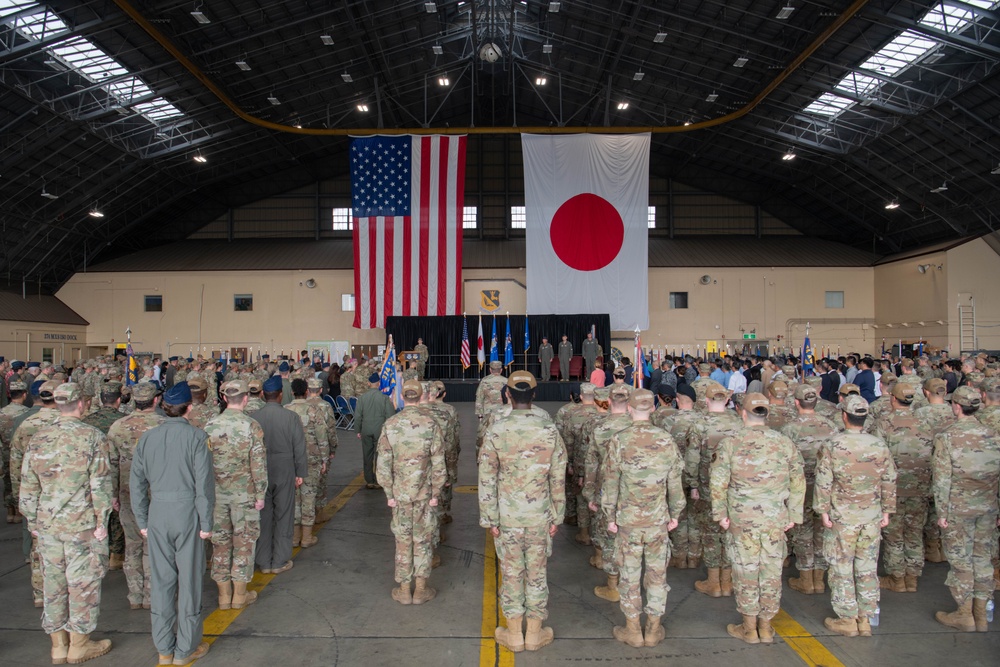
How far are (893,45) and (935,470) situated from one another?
1552 centimetres

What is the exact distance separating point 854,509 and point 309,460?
471 cm

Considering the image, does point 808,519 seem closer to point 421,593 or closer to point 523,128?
point 421,593

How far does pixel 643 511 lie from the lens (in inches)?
153

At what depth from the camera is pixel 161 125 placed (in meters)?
19.8

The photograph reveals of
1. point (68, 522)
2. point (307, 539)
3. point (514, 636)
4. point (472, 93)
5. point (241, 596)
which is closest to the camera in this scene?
point (68, 522)

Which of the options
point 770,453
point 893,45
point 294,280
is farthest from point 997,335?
point 294,280

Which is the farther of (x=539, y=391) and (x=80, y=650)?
(x=539, y=391)

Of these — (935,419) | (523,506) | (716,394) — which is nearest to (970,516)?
(935,419)

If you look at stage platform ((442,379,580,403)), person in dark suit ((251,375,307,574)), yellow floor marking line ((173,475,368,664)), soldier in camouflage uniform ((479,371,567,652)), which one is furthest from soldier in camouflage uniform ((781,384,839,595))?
stage platform ((442,379,580,403))

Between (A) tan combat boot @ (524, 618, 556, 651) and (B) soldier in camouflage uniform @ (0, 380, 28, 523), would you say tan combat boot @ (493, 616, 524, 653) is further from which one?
(B) soldier in camouflage uniform @ (0, 380, 28, 523)

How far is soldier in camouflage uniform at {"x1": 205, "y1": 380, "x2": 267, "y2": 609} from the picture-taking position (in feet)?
14.4

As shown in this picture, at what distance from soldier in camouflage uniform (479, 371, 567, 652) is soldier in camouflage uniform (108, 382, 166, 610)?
2.47 meters

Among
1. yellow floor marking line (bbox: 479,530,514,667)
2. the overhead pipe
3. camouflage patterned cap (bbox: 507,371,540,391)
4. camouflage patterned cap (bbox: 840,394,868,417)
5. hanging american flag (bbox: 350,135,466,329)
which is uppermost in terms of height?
the overhead pipe

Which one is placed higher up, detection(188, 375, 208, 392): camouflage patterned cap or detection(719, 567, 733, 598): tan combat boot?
detection(188, 375, 208, 392): camouflage patterned cap
